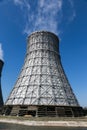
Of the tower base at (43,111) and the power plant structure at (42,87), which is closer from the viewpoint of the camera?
the tower base at (43,111)

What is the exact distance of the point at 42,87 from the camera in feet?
148

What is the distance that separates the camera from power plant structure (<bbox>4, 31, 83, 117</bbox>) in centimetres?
4152

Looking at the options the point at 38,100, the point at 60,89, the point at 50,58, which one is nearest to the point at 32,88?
the point at 38,100

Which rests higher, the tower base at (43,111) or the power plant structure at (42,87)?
the power plant structure at (42,87)

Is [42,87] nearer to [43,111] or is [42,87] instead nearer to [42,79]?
[42,79]

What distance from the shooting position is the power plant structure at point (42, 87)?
136ft

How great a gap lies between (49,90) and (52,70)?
699 centimetres

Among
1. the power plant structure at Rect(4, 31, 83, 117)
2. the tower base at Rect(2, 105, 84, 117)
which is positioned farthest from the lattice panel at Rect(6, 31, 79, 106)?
the tower base at Rect(2, 105, 84, 117)

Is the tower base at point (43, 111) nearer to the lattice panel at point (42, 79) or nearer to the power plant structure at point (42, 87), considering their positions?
the power plant structure at point (42, 87)

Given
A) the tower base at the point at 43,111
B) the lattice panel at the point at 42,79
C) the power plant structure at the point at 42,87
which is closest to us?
the tower base at the point at 43,111

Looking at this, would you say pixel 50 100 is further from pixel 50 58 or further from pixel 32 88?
pixel 50 58

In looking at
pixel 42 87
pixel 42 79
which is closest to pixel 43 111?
pixel 42 87

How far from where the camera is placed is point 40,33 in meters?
57.2

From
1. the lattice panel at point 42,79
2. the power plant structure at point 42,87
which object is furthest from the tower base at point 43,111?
the lattice panel at point 42,79
